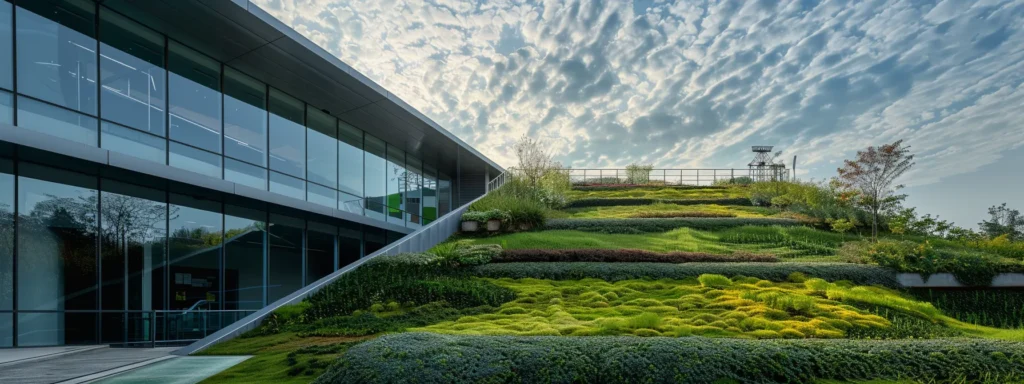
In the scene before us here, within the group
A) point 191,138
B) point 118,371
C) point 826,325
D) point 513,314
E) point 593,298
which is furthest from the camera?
point 191,138

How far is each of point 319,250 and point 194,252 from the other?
179 inches

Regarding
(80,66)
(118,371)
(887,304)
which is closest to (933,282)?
(887,304)

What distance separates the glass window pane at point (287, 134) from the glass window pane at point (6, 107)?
596cm

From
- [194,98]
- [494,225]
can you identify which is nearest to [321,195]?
[194,98]

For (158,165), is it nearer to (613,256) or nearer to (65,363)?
(65,363)

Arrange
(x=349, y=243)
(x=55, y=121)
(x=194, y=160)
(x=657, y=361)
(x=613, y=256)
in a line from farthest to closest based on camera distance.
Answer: (x=349, y=243)
(x=613, y=256)
(x=194, y=160)
(x=55, y=121)
(x=657, y=361)

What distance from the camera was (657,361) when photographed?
5172mm

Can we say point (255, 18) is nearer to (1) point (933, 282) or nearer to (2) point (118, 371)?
(2) point (118, 371)

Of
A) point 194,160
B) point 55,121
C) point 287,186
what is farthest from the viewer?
point 287,186

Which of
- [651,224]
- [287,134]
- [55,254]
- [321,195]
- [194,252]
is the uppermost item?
[287,134]

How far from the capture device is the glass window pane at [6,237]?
354 inches

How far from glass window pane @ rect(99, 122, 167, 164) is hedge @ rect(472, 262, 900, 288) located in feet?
24.4

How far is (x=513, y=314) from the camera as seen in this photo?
854 cm

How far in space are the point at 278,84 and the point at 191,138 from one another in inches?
129
